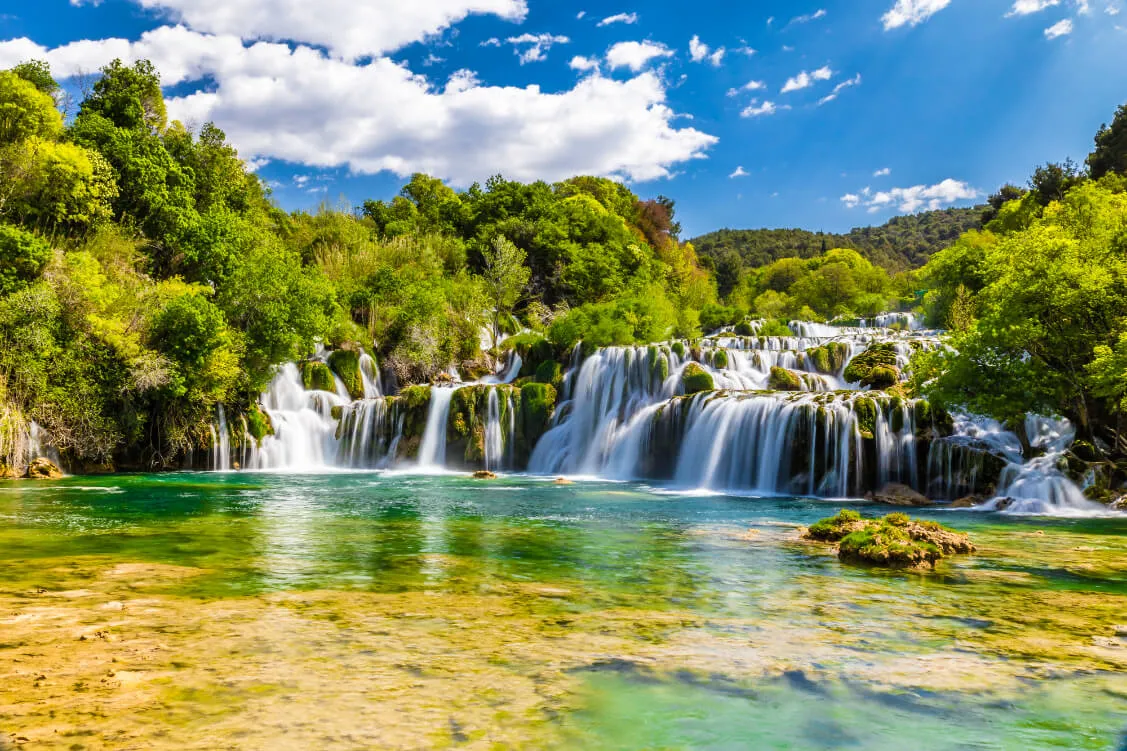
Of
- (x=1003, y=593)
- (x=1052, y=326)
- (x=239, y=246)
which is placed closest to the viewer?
(x=1003, y=593)

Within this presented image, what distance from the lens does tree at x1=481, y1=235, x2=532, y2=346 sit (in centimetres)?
4794

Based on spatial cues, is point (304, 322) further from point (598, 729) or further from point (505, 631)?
point (598, 729)

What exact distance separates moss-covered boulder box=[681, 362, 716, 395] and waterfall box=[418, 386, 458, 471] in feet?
35.7

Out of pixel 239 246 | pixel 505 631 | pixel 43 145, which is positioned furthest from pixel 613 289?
pixel 505 631

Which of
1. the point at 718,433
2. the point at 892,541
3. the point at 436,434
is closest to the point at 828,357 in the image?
the point at 718,433

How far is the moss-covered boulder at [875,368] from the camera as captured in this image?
96.5ft

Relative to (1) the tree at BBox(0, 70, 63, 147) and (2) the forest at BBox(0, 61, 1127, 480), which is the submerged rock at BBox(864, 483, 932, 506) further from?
(1) the tree at BBox(0, 70, 63, 147)

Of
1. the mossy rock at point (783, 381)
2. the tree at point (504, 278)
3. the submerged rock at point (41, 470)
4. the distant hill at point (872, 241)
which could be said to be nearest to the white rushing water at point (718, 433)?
the mossy rock at point (783, 381)

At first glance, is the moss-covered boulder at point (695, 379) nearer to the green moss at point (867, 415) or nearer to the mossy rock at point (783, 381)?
the mossy rock at point (783, 381)

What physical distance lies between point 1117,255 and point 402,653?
73.3 feet

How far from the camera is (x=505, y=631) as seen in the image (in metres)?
6.93

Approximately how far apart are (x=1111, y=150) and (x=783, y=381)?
47.0 metres

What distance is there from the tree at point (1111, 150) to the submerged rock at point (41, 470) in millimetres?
69797

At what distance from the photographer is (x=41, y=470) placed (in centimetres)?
2420
